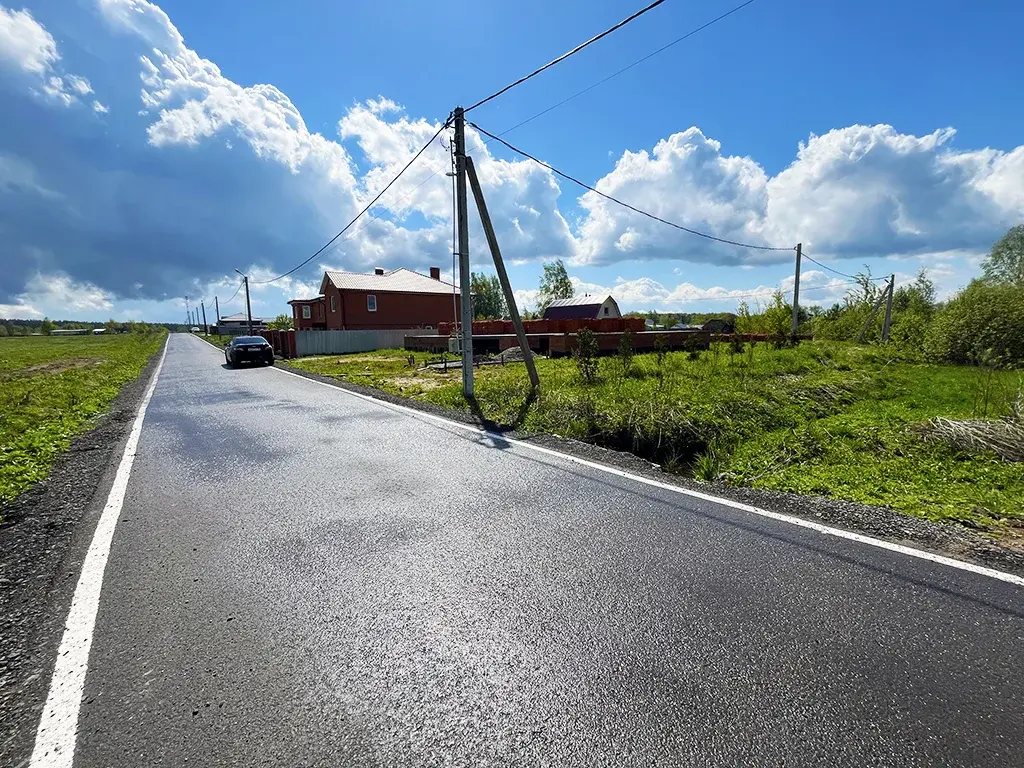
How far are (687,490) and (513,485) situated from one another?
185cm

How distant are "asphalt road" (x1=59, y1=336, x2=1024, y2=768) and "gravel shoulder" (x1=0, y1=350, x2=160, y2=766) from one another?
9.1 inches

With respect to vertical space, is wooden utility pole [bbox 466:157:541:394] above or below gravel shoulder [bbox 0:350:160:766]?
above

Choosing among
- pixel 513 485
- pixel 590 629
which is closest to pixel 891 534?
pixel 590 629

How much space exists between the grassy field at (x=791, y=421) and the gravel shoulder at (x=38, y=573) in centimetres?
574

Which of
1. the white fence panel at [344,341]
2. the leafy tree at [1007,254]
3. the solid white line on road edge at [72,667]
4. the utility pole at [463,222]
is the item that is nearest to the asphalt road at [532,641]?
the solid white line on road edge at [72,667]

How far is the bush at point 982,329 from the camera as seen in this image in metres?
16.2

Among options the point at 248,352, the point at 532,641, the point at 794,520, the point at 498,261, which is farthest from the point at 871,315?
the point at 248,352

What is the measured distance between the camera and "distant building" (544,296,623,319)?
4134 cm

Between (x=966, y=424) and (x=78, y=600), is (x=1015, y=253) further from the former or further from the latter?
(x=78, y=600)

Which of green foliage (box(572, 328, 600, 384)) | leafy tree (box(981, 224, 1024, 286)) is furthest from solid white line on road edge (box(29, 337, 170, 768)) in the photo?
leafy tree (box(981, 224, 1024, 286))

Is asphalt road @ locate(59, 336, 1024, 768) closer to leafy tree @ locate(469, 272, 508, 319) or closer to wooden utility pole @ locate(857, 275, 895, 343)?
wooden utility pole @ locate(857, 275, 895, 343)

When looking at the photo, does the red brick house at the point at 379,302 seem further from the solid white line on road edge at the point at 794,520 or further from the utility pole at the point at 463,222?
the solid white line on road edge at the point at 794,520

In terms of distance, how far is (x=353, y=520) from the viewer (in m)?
4.12

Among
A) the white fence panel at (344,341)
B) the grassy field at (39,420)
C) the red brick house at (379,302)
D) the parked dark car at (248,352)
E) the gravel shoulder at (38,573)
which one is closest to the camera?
the gravel shoulder at (38,573)
